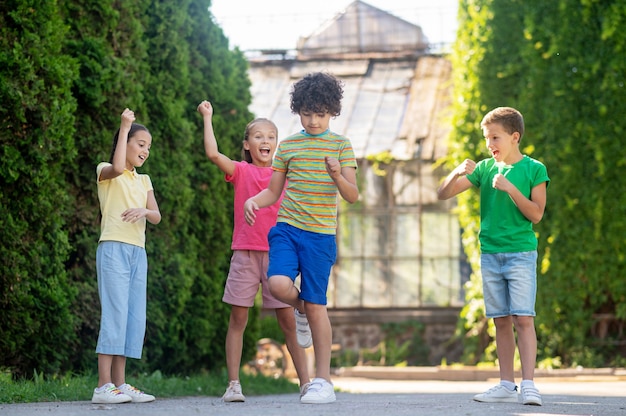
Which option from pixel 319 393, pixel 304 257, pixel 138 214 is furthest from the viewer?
pixel 138 214

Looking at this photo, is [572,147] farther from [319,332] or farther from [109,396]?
[109,396]

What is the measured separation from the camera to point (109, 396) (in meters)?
5.12

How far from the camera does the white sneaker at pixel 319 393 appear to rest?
16.6 ft

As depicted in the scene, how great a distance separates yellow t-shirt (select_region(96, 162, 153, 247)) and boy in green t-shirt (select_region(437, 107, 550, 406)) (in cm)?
175

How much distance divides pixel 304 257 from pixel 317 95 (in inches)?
34.3

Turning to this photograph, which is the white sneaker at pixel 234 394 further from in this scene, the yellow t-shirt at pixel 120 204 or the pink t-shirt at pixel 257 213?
the yellow t-shirt at pixel 120 204

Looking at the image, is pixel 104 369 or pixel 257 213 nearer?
pixel 104 369

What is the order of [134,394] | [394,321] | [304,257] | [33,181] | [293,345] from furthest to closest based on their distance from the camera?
[394,321] < [33,181] < [293,345] < [134,394] < [304,257]

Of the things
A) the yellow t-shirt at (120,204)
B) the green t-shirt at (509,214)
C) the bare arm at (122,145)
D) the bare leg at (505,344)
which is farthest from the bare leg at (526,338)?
the bare arm at (122,145)

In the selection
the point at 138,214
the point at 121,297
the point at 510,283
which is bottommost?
the point at 121,297

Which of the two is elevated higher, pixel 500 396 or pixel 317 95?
pixel 317 95

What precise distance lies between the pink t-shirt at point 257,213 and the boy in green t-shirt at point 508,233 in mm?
1088

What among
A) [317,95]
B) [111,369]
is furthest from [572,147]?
[111,369]

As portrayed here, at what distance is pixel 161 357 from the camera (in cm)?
813
